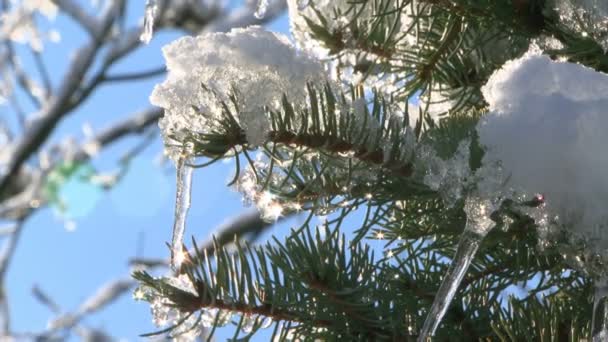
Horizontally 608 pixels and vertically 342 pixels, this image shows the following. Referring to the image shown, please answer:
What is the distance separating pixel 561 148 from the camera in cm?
64

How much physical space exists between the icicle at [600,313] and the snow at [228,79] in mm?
299

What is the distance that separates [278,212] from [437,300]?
0.21 meters

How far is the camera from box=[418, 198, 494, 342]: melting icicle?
25.5 inches

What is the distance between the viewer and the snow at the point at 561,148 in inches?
24.7

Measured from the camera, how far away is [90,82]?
320 cm

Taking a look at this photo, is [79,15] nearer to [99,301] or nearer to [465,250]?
[99,301]

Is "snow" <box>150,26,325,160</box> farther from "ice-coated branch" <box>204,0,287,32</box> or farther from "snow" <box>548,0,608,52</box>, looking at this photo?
"ice-coated branch" <box>204,0,287,32</box>

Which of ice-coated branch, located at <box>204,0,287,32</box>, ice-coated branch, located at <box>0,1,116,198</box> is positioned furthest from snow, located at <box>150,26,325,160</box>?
ice-coated branch, located at <box>0,1,116,198</box>

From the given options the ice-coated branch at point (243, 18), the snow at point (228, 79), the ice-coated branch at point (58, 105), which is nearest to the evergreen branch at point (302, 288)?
the snow at point (228, 79)

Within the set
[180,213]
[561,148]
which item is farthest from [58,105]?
[561,148]

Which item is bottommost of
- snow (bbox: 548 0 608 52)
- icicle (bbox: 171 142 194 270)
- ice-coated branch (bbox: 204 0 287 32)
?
icicle (bbox: 171 142 194 270)

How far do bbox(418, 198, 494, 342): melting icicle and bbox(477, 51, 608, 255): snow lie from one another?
3 centimetres

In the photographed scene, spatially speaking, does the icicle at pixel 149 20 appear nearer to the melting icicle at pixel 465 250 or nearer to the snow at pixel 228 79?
the snow at pixel 228 79

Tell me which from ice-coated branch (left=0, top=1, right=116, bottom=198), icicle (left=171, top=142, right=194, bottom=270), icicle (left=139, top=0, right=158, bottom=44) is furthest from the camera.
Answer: ice-coated branch (left=0, top=1, right=116, bottom=198)
